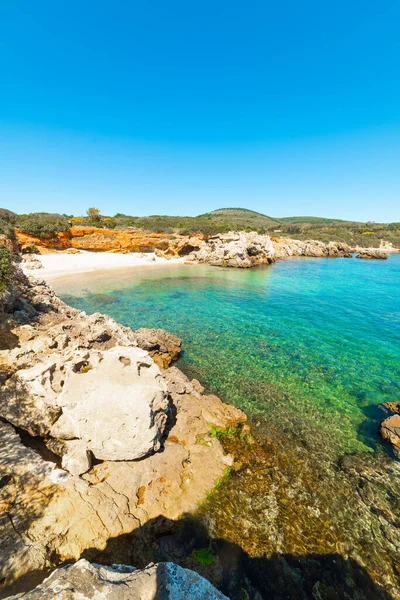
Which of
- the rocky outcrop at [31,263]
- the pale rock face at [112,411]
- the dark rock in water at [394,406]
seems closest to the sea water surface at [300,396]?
the dark rock in water at [394,406]

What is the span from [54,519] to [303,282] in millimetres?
36088

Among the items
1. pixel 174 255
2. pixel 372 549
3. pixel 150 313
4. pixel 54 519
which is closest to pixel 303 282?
pixel 150 313

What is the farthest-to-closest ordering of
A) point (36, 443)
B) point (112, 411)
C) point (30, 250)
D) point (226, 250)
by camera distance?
point (226, 250), point (30, 250), point (36, 443), point (112, 411)

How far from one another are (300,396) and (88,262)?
1572 inches

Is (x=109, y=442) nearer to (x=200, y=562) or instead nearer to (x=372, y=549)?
(x=200, y=562)

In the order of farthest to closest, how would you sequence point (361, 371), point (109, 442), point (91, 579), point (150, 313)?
point (150, 313) < point (361, 371) < point (109, 442) < point (91, 579)

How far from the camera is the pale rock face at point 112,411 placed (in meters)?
6.23

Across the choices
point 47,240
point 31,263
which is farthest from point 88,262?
point 31,263

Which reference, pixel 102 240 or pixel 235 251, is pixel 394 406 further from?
pixel 102 240

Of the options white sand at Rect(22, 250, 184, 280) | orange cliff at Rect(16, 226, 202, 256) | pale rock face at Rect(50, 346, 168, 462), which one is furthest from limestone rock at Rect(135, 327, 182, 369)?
orange cliff at Rect(16, 226, 202, 256)

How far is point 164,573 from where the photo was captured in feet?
9.36

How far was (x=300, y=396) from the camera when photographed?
1064cm

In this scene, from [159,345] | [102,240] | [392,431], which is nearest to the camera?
[392,431]

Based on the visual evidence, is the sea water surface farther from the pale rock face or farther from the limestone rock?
the pale rock face
